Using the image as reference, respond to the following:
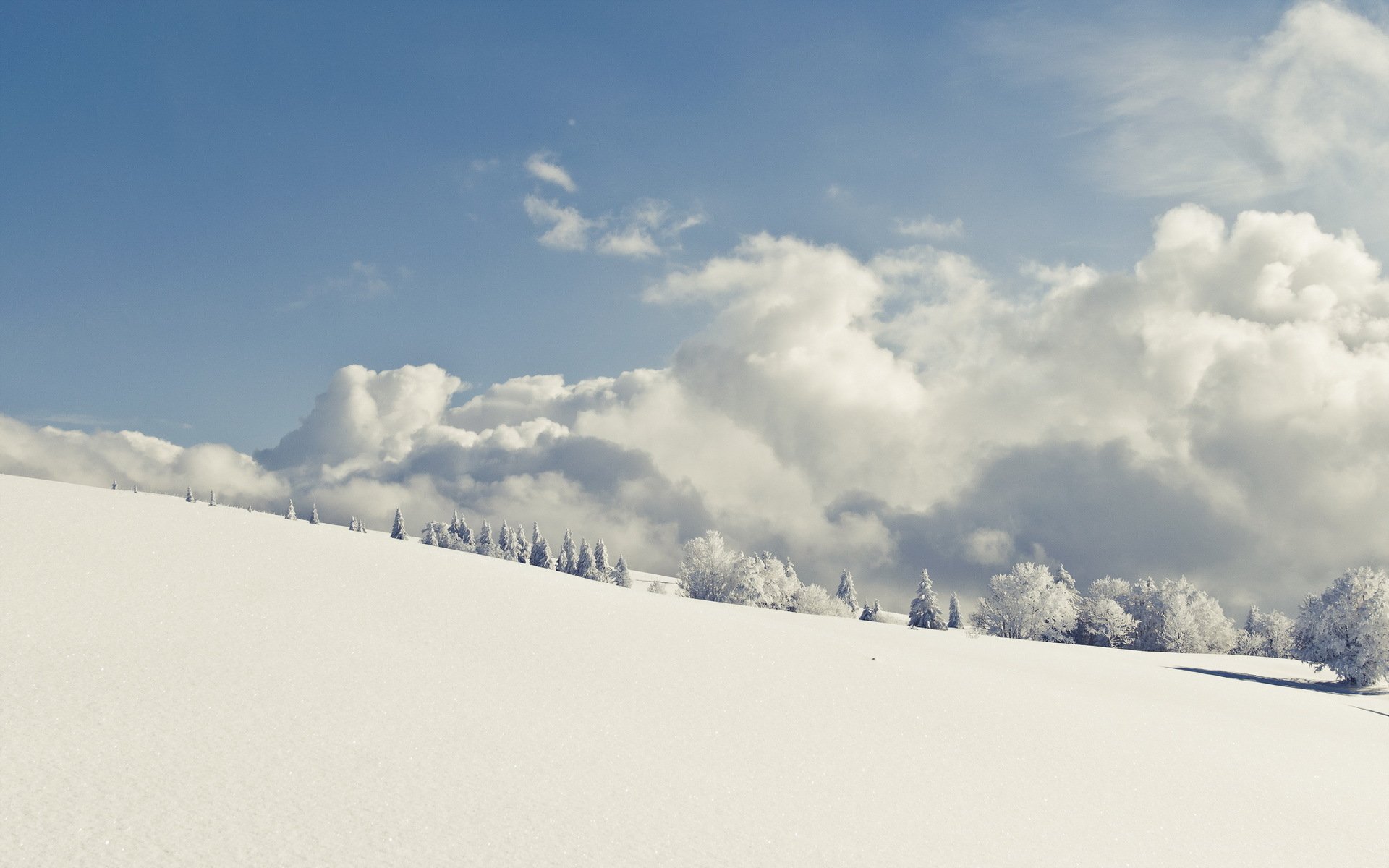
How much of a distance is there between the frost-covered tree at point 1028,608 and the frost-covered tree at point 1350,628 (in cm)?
3162

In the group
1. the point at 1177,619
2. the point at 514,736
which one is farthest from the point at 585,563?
→ the point at 514,736

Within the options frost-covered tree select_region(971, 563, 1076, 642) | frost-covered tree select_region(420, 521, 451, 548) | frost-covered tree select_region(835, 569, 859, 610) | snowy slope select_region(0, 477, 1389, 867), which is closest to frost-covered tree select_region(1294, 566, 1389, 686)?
frost-covered tree select_region(971, 563, 1076, 642)

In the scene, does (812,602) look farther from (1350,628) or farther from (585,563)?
(1350,628)

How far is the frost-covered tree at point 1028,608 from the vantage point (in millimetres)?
93125

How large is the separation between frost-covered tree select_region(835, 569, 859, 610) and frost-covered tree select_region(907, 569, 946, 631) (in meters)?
20.1

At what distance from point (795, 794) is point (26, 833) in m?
10.6

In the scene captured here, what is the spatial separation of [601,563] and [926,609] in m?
52.8

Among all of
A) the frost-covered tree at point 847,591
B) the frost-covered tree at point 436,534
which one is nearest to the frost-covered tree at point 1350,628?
the frost-covered tree at point 847,591

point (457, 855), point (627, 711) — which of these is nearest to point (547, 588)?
point (627, 711)

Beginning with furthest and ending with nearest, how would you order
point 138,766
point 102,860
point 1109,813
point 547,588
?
point 547,588 < point 1109,813 < point 138,766 < point 102,860

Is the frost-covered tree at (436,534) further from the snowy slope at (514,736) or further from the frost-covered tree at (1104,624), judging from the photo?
the snowy slope at (514,736)

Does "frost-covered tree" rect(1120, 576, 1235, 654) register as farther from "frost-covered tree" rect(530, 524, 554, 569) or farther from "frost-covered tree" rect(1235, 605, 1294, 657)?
"frost-covered tree" rect(530, 524, 554, 569)

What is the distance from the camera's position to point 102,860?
9234mm

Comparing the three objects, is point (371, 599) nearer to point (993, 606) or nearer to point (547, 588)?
point (547, 588)
